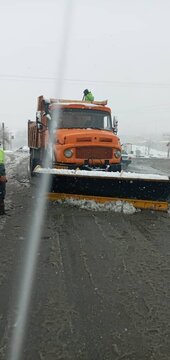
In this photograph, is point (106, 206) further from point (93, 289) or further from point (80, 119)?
point (93, 289)

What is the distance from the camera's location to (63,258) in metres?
4.99

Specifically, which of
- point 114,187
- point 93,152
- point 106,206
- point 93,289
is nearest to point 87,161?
point 93,152

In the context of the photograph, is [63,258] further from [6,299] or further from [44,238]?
[6,299]

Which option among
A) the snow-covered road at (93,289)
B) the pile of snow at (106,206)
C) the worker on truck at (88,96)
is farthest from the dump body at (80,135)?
the snow-covered road at (93,289)

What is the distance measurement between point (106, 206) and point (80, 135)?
1866mm

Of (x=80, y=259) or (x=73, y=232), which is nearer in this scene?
(x=80, y=259)

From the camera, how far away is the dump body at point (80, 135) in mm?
8961

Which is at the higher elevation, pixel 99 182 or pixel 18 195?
pixel 99 182

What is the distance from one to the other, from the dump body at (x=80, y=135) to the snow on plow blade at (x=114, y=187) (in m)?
0.81

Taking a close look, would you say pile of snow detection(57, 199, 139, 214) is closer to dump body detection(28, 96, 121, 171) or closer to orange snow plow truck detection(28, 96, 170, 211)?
orange snow plow truck detection(28, 96, 170, 211)

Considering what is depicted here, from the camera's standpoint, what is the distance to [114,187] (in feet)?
26.8

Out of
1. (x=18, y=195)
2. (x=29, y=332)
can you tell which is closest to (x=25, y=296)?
(x=29, y=332)

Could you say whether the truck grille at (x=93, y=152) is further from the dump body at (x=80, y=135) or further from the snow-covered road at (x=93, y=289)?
the snow-covered road at (x=93, y=289)

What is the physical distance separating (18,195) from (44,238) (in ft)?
13.9
